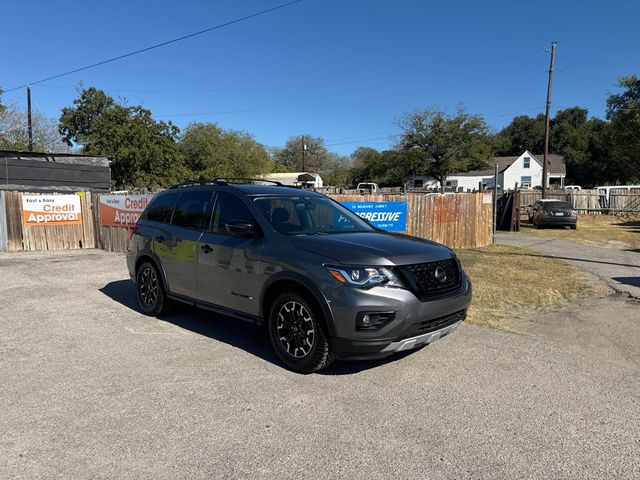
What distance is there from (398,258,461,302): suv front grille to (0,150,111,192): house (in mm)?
15159

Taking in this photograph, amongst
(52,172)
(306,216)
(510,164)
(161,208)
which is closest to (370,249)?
(306,216)

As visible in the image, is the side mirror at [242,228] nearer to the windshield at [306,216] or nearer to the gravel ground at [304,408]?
the windshield at [306,216]

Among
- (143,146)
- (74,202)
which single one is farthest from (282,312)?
(143,146)

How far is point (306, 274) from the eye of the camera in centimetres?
434

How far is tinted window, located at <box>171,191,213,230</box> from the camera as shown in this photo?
5836 millimetres

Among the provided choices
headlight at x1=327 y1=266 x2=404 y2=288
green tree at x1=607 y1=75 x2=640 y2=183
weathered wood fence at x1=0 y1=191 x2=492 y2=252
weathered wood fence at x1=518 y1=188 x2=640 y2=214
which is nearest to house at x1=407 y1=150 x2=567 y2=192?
green tree at x1=607 y1=75 x2=640 y2=183

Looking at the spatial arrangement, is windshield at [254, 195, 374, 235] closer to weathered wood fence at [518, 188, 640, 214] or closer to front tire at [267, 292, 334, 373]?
front tire at [267, 292, 334, 373]

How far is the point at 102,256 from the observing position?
12820 millimetres

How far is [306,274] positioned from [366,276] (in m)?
0.55

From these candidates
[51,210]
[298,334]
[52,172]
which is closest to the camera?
[298,334]

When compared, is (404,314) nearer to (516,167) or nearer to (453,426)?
(453,426)

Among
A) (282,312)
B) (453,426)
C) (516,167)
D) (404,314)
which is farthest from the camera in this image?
(516,167)

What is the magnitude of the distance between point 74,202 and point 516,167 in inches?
2422

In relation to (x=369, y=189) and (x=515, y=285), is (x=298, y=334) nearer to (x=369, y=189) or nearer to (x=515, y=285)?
(x=515, y=285)
